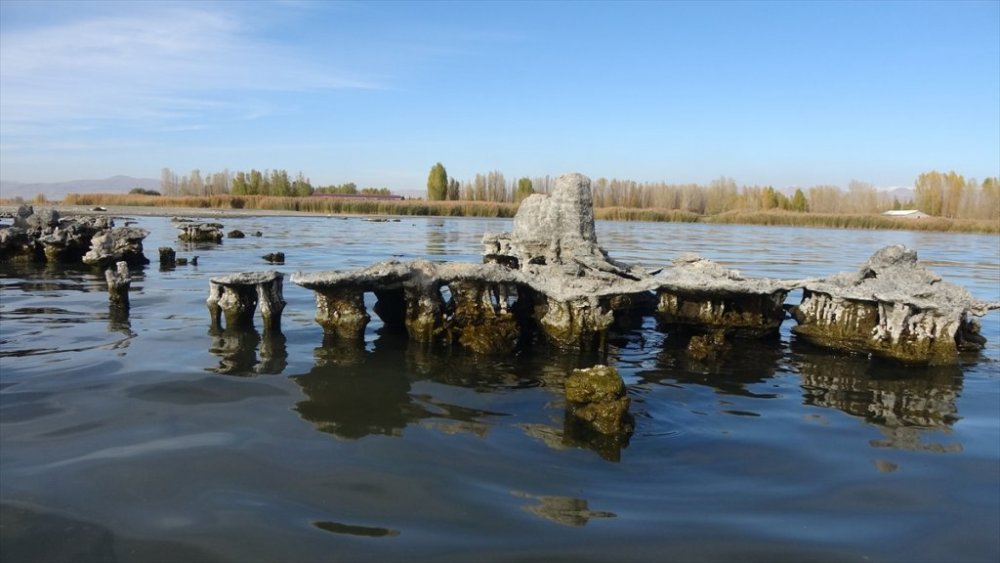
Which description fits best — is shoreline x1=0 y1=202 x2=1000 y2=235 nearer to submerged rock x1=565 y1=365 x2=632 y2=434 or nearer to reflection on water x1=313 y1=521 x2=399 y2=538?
submerged rock x1=565 y1=365 x2=632 y2=434

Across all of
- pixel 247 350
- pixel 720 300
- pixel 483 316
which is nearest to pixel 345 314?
pixel 247 350

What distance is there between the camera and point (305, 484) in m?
4.18

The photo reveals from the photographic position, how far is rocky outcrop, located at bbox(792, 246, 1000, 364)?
715 centimetres

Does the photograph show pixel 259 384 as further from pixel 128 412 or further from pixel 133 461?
pixel 133 461

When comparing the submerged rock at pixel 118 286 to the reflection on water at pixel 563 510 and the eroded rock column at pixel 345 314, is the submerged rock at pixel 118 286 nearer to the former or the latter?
the eroded rock column at pixel 345 314

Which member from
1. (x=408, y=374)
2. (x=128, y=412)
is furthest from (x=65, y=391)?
(x=408, y=374)

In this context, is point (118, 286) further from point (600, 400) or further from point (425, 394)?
point (600, 400)

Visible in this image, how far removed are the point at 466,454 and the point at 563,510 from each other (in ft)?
3.31

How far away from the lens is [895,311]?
23.9 feet

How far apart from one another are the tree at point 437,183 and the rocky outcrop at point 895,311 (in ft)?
250

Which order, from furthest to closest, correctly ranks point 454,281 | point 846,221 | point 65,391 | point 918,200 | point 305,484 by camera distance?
point 918,200, point 846,221, point 454,281, point 65,391, point 305,484

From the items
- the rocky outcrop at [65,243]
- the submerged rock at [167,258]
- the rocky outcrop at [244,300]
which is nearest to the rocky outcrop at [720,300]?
the rocky outcrop at [244,300]

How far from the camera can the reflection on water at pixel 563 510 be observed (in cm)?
379

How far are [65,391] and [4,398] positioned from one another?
43 cm
